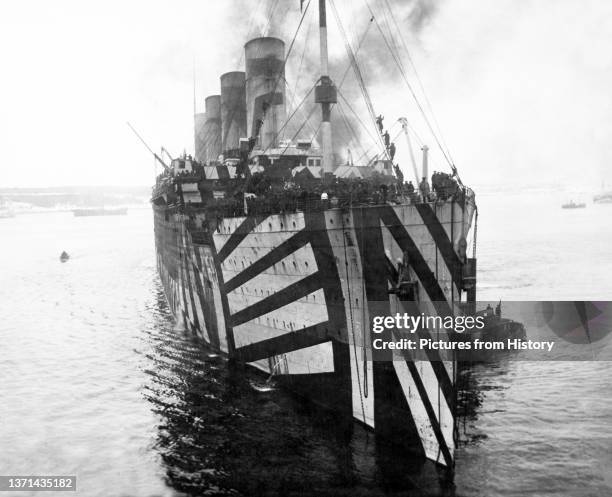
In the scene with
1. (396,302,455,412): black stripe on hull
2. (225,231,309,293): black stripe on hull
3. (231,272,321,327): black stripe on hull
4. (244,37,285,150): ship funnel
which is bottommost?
(396,302,455,412): black stripe on hull

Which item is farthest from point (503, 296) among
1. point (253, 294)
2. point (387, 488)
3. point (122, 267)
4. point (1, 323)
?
point (122, 267)

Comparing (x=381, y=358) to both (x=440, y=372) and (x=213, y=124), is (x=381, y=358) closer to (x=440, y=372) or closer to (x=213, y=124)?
(x=440, y=372)

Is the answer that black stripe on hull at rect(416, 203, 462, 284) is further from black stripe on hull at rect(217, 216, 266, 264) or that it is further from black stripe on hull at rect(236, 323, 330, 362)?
black stripe on hull at rect(217, 216, 266, 264)

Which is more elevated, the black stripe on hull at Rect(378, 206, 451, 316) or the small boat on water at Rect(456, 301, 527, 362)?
the black stripe on hull at Rect(378, 206, 451, 316)

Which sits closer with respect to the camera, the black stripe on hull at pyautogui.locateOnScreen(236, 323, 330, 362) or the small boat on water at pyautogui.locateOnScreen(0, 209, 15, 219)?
the black stripe on hull at pyautogui.locateOnScreen(236, 323, 330, 362)

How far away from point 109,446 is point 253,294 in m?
5.96

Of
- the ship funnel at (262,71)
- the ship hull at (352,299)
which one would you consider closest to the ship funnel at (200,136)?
the ship funnel at (262,71)

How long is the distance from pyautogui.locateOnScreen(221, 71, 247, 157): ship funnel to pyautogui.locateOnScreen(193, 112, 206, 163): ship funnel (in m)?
9.12

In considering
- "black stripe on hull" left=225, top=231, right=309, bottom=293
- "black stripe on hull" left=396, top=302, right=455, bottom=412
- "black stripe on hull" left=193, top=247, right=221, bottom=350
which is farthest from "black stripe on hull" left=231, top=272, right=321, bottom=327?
"black stripe on hull" left=396, top=302, right=455, bottom=412

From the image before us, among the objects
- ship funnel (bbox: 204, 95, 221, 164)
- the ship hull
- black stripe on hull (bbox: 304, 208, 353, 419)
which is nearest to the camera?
the ship hull

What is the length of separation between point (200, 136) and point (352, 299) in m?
39.4

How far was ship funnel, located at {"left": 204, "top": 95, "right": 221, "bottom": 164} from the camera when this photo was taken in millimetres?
44594

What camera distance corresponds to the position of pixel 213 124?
4547 cm

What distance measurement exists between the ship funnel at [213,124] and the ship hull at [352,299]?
29977 mm
